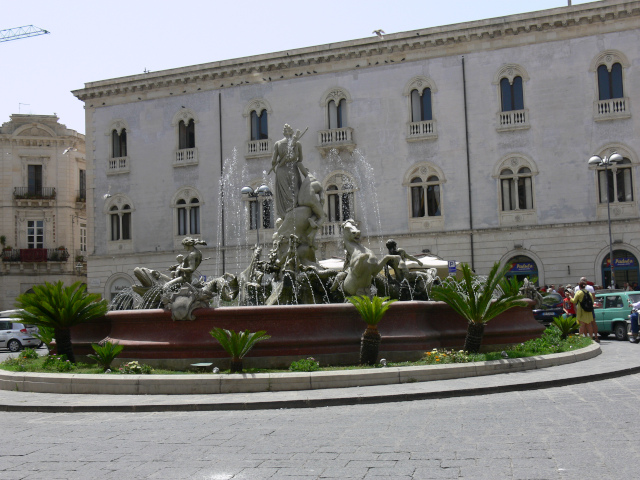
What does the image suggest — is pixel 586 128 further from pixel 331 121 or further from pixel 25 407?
pixel 25 407

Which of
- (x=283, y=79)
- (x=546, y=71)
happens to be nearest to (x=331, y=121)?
(x=283, y=79)

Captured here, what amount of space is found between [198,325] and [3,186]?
45.6 m

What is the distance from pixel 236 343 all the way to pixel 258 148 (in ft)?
103

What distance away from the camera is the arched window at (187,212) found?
4484cm

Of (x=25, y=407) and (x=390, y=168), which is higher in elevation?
(x=390, y=168)

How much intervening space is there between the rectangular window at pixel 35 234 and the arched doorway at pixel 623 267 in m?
37.7

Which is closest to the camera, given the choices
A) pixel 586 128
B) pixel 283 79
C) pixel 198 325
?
pixel 198 325

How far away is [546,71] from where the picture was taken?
37719 mm

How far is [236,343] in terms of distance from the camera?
1274cm

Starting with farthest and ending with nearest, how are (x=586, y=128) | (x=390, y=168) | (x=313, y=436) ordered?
(x=390, y=168) < (x=586, y=128) < (x=313, y=436)

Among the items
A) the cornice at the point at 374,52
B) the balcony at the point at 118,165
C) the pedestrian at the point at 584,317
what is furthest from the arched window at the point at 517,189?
the balcony at the point at 118,165

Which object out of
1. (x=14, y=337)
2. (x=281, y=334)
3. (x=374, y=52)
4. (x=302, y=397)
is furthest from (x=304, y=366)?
(x=374, y=52)

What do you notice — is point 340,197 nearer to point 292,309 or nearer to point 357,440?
point 292,309

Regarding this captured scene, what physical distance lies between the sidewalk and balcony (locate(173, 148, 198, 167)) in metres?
32.6
